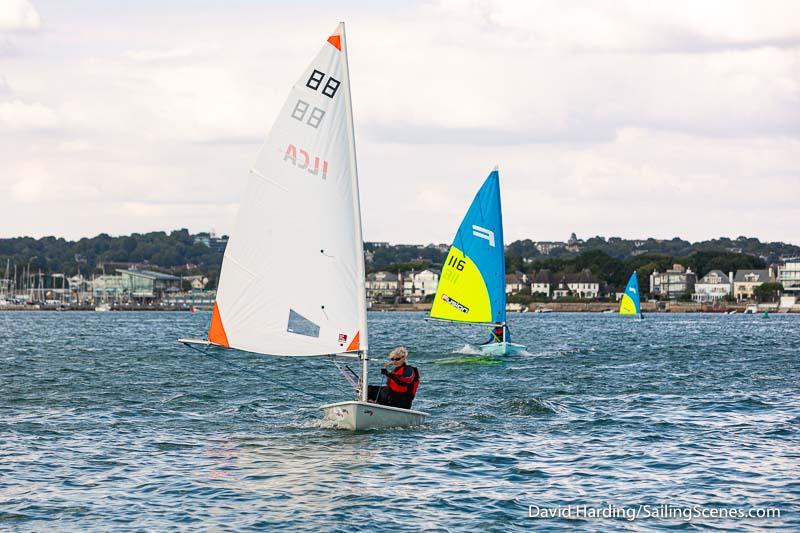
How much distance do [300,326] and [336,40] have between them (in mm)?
5328

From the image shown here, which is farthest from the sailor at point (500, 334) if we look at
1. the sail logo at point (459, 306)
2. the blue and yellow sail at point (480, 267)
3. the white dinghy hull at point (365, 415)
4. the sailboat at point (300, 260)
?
the sailboat at point (300, 260)

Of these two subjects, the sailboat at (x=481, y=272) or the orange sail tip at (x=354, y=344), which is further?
the sailboat at (x=481, y=272)

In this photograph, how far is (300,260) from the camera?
22328 millimetres

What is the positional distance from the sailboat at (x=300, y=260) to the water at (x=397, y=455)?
197 cm

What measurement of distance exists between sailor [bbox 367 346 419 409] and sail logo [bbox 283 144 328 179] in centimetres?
368

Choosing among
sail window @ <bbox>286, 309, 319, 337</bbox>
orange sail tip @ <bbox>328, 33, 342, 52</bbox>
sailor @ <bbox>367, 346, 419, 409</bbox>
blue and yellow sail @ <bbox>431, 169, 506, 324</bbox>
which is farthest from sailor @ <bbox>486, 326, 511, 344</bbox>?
orange sail tip @ <bbox>328, 33, 342, 52</bbox>

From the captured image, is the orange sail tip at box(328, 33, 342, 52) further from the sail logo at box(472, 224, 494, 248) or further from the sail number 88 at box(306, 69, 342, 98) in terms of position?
Result: the sail logo at box(472, 224, 494, 248)

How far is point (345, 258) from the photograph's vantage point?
73.2 feet

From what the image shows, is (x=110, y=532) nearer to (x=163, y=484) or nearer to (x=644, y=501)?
(x=163, y=484)

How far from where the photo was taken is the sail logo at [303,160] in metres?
21.8

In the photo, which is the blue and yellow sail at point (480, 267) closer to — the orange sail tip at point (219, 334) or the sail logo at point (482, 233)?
the sail logo at point (482, 233)

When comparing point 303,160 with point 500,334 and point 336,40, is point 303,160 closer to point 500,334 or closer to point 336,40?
point 336,40

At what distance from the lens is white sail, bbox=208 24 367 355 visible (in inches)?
864

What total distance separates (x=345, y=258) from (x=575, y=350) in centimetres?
3566
